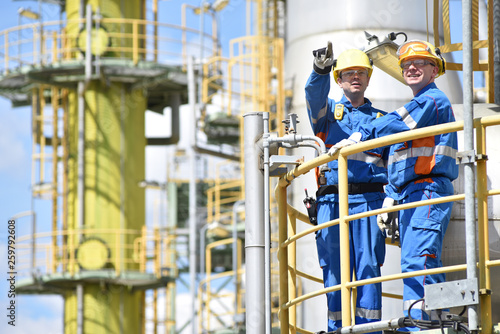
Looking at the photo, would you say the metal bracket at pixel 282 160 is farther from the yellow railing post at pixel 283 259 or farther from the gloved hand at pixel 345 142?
the gloved hand at pixel 345 142

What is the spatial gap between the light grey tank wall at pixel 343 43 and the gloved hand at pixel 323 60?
557cm

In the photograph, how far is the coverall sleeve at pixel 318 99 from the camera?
7.21 m

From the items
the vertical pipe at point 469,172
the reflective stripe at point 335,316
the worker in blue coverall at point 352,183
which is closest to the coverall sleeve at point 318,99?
the worker in blue coverall at point 352,183

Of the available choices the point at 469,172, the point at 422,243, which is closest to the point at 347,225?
the point at 422,243

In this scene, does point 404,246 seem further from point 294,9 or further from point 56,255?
point 56,255

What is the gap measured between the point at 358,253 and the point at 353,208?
34 centimetres

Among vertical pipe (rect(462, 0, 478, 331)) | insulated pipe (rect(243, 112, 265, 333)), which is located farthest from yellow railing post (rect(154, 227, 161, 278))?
vertical pipe (rect(462, 0, 478, 331))

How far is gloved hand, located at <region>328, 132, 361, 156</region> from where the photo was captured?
21.8ft

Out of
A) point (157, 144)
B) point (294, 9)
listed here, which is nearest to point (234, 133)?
point (157, 144)

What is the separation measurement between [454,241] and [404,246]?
37 centimetres

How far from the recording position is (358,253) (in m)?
7.01

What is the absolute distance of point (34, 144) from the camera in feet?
87.9

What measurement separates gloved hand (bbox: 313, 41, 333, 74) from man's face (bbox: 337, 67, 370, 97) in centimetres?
23

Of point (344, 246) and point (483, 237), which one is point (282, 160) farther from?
point (483, 237)
